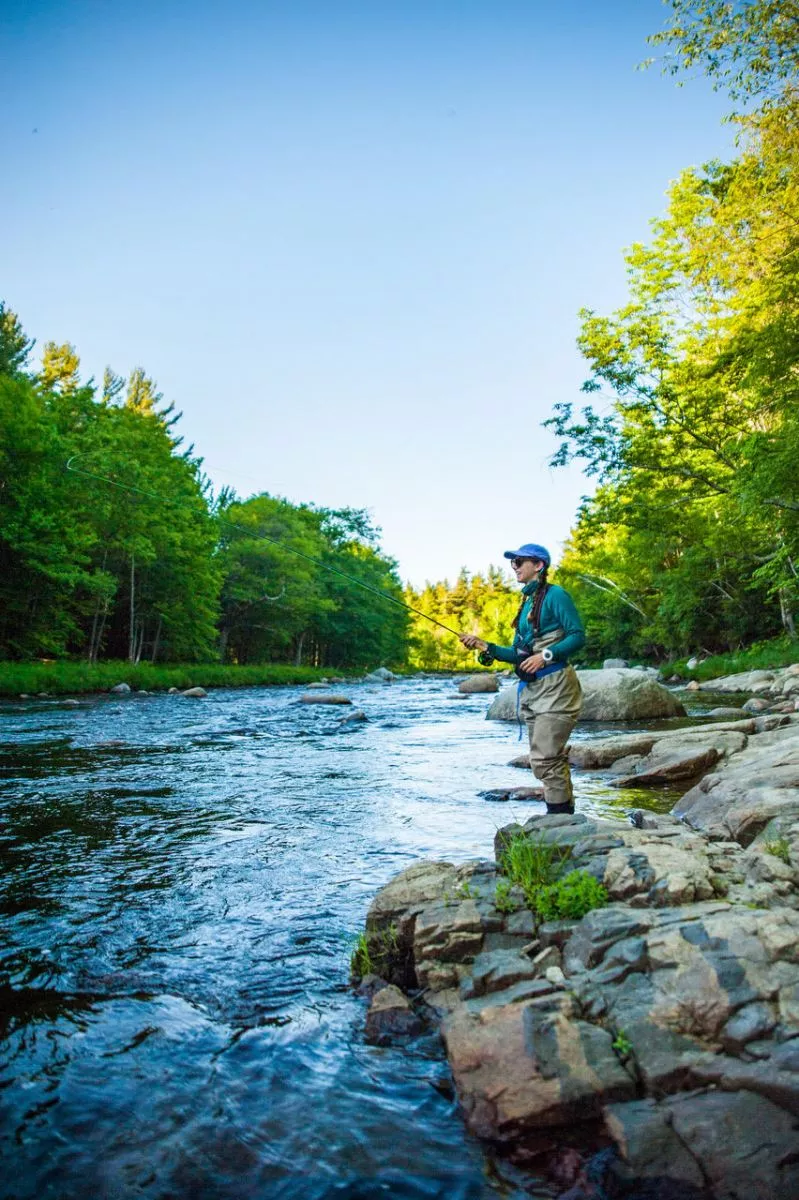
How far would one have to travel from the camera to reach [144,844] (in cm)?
623

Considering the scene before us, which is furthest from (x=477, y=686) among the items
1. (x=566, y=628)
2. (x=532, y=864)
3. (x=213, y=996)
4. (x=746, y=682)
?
(x=213, y=996)

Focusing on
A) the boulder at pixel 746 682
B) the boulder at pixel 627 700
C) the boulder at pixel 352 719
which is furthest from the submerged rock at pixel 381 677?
the boulder at pixel 627 700

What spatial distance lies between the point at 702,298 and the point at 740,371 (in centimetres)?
545

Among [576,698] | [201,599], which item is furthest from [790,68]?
[201,599]

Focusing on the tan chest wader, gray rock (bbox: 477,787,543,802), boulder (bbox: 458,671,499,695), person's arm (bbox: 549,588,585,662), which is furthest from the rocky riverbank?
boulder (bbox: 458,671,499,695)

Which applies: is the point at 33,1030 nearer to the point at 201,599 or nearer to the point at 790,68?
the point at 790,68

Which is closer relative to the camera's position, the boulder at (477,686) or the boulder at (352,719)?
the boulder at (352,719)

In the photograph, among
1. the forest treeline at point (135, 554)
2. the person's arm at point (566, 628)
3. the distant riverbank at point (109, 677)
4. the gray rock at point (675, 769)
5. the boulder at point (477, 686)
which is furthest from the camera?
the boulder at point (477, 686)

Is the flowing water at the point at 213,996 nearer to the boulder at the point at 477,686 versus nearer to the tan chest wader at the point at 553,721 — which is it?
the tan chest wader at the point at 553,721

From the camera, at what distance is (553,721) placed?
5734mm

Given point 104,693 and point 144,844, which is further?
point 104,693

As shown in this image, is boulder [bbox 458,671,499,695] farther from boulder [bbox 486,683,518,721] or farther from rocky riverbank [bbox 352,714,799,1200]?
rocky riverbank [bbox 352,714,799,1200]

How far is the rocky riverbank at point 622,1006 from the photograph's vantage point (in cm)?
234

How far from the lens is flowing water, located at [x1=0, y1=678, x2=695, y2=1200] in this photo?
251cm
